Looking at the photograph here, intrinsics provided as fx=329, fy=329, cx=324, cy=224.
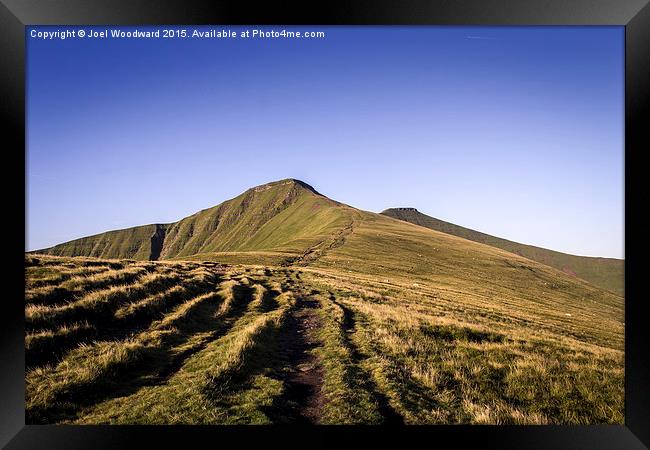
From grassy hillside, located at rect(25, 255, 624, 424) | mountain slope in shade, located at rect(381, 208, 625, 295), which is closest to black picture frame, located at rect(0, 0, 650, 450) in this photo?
grassy hillside, located at rect(25, 255, 624, 424)

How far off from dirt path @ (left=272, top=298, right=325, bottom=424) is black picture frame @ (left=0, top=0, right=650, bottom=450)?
1.00ft

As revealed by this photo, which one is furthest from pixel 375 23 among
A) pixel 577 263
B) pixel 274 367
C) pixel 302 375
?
pixel 577 263

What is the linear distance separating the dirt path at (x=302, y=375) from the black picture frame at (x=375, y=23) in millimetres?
305

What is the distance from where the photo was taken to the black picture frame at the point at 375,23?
6395 millimetres

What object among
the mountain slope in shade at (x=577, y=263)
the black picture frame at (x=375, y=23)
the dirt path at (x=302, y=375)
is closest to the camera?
the black picture frame at (x=375, y=23)

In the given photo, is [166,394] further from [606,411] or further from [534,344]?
[534,344]

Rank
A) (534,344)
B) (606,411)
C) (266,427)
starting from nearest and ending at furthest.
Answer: (266,427) → (606,411) → (534,344)

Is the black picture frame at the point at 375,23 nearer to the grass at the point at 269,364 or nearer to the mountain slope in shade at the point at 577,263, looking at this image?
the grass at the point at 269,364

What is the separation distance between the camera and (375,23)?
6.80 m

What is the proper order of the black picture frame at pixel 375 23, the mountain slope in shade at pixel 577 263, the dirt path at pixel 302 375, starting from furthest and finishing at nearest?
the mountain slope in shade at pixel 577 263 < the dirt path at pixel 302 375 < the black picture frame at pixel 375 23

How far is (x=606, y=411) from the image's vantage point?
23.5 feet

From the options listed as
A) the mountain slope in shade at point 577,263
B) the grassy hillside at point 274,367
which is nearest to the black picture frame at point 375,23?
the grassy hillside at point 274,367
